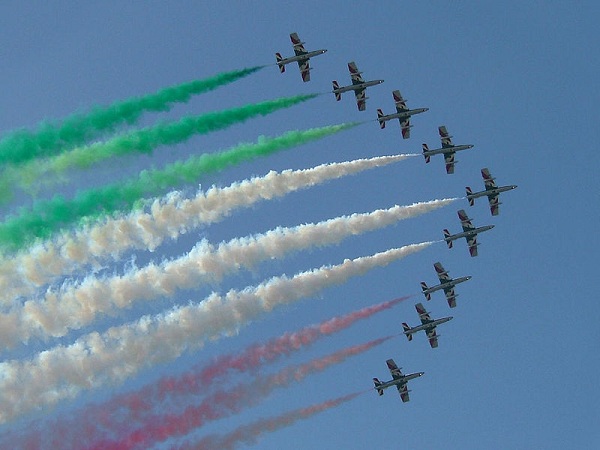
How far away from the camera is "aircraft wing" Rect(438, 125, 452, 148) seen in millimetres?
84688

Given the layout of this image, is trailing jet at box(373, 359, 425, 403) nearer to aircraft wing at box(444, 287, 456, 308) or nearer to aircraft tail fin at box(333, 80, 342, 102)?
aircraft wing at box(444, 287, 456, 308)

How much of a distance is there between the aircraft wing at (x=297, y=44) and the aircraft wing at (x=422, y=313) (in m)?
18.4

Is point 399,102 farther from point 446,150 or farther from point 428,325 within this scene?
point 428,325

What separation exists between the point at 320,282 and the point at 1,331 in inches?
697

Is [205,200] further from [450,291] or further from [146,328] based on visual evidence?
[450,291]

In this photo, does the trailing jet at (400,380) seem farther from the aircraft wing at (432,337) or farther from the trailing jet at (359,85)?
the trailing jet at (359,85)

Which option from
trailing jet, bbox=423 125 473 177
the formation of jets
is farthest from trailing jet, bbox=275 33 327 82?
trailing jet, bbox=423 125 473 177

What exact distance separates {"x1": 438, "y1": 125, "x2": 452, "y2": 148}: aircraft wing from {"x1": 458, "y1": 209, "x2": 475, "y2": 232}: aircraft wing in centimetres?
469

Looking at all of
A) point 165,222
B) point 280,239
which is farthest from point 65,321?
point 280,239

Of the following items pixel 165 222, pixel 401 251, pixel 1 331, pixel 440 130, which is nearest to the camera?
pixel 1 331

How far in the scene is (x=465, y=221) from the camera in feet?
283

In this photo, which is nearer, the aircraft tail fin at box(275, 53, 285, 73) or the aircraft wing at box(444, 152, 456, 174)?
the aircraft tail fin at box(275, 53, 285, 73)

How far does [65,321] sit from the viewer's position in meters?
69.5

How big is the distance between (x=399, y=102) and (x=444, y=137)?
4134mm
